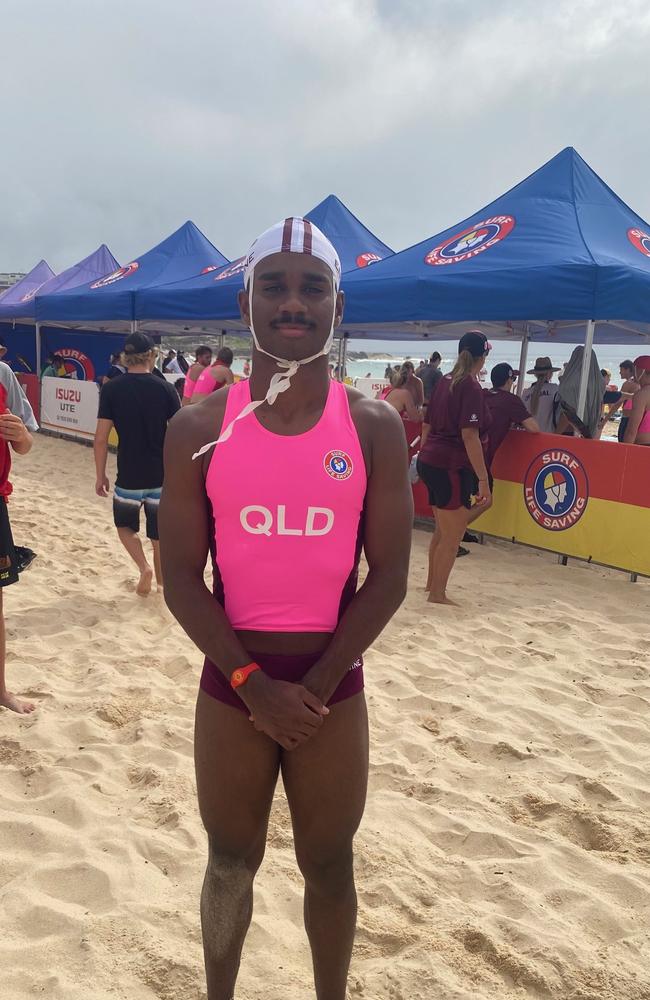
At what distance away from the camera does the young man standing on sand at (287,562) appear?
1.47 m

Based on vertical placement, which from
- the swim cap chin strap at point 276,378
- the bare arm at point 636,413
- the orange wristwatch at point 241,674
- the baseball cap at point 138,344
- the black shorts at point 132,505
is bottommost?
the black shorts at point 132,505

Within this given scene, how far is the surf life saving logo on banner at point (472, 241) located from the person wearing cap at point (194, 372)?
346 centimetres

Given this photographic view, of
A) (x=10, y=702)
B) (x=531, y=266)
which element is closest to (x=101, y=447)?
(x=10, y=702)

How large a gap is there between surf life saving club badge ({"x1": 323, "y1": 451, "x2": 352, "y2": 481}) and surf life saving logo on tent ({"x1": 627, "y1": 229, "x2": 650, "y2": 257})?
707cm

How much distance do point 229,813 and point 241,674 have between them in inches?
13.9

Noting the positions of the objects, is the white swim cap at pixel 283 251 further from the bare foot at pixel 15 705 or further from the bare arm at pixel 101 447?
the bare arm at pixel 101 447

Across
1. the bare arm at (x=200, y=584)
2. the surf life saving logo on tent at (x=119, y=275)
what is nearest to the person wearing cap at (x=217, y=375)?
the surf life saving logo on tent at (x=119, y=275)

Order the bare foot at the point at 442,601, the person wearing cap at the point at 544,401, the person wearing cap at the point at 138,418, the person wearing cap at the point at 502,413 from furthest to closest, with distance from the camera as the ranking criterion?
the person wearing cap at the point at 544,401, the person wearing cap at the point at 502,413, the bare foot at the point at 442,601, the person wearing cap at the point at 138,418

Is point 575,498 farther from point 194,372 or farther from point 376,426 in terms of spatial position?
point 194,372

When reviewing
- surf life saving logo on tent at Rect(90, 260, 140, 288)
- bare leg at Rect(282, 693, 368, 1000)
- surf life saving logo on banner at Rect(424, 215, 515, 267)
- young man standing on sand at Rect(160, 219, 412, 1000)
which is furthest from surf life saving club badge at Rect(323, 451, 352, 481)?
surf life saving logo on tent at Rect(90, 260, 140, 288)

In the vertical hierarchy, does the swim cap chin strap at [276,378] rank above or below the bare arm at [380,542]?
above

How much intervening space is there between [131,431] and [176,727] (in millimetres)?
2321

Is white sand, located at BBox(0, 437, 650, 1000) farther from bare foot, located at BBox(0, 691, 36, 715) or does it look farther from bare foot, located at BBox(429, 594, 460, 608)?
bare foot, located at BBox(429, 594, 460, 608)

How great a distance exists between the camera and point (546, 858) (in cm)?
253
